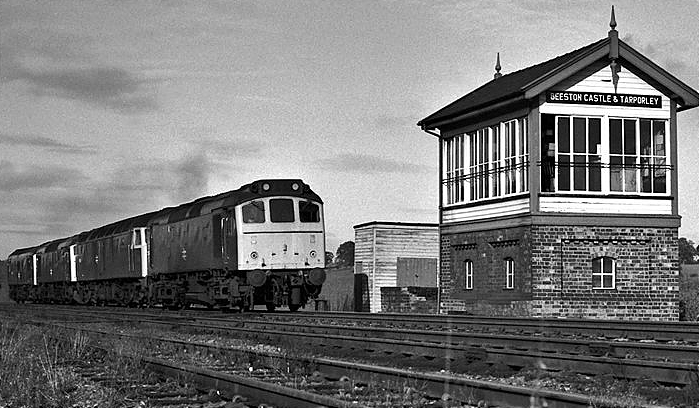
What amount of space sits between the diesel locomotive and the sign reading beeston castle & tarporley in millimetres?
7006

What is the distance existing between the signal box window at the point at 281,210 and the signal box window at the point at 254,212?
252mm

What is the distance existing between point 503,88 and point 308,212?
22.0 ft

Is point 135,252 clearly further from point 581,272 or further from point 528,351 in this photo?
point 528,351

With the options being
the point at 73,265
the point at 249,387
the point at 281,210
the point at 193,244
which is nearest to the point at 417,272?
the point at 281,210

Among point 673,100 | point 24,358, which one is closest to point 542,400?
point 24,358

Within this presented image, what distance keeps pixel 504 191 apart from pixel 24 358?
16.8m

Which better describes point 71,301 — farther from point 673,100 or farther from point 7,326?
point 673,100

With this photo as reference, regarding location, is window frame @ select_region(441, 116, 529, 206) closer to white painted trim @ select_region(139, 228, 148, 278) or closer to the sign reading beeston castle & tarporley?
the sign reading beeston castle & tarporley

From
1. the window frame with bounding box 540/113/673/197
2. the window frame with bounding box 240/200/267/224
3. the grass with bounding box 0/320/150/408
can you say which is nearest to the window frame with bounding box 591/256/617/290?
the window frame with bounding box 540/113/673/197

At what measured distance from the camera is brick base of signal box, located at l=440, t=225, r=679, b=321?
83.6 ft

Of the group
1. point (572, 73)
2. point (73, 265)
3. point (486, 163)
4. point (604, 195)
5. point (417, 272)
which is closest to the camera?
point (572, 73)

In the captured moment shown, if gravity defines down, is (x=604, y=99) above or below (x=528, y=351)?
above

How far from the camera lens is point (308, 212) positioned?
2747 centimetres

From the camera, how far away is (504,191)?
2758 cm
